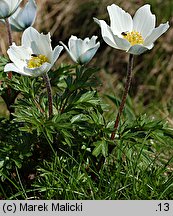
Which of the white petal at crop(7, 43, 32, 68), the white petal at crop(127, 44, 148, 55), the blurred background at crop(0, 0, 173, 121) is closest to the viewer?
the white petal at crop(127, 44, 148, 55)

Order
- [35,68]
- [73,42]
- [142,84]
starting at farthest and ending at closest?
1. [142,84]
2. [73,42]
3. [35,68]

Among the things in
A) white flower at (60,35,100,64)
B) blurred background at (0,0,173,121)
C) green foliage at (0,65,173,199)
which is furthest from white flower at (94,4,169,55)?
blurred background at (0,0,173,121)

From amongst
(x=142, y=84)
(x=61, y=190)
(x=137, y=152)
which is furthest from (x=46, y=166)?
(x=142, y=84)

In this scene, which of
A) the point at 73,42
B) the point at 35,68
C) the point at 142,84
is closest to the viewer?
the point at 35,68

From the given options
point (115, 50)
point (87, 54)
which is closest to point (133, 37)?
point (87, 54)

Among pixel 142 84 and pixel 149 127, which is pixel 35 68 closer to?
pixel 149 127

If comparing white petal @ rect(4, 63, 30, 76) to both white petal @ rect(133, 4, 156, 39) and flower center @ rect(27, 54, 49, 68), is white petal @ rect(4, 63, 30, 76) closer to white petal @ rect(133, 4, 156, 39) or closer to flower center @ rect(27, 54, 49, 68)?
flower center @ rect(27, 54, 49, 68)

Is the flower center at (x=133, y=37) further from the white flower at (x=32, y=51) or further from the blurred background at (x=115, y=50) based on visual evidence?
the blurred background at (x=115, y=50)
